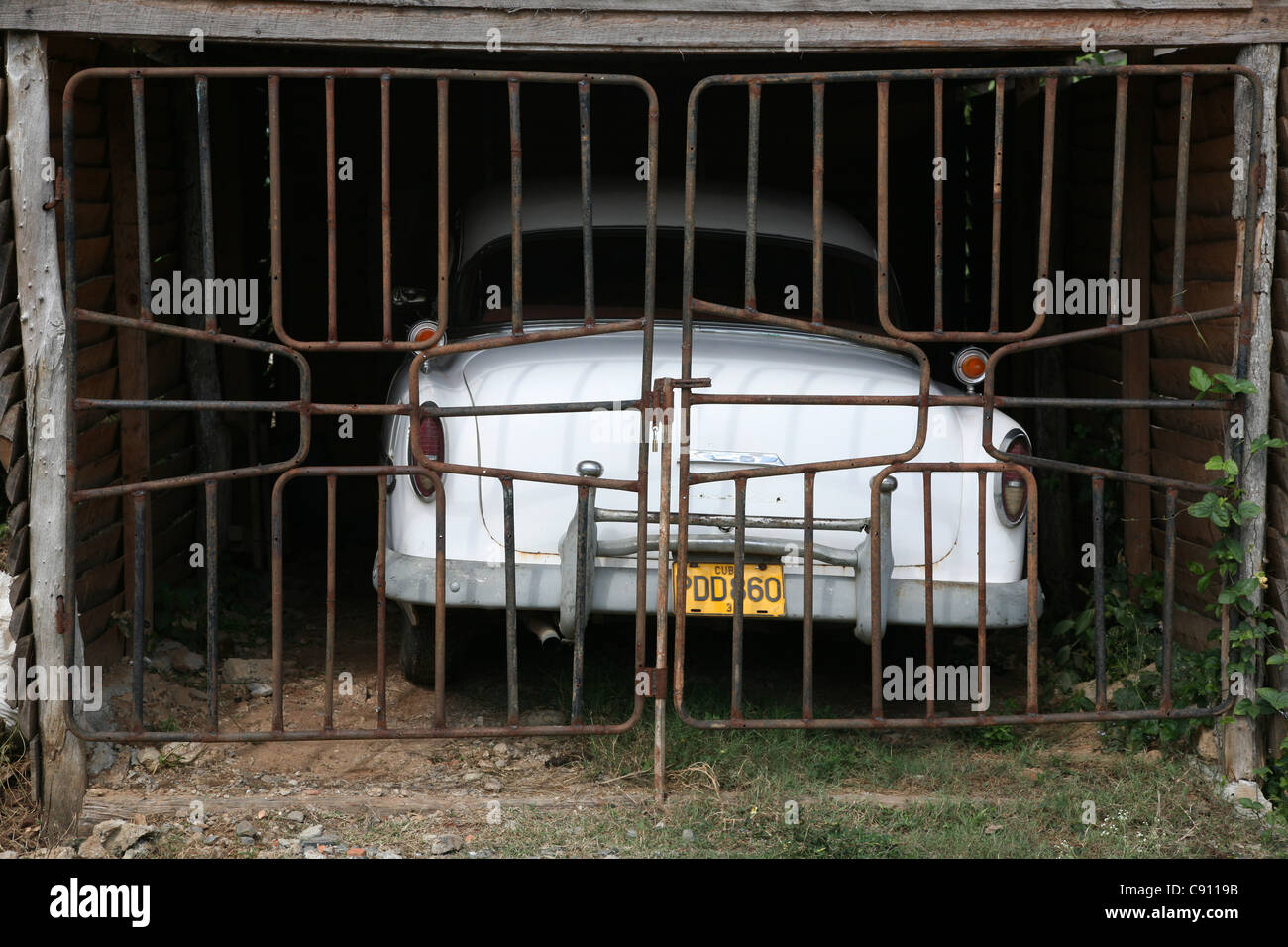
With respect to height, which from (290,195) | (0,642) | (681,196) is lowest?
(0,642)

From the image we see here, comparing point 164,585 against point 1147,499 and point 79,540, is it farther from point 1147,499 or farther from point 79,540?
point 1147,499

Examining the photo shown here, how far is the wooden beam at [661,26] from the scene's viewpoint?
4035 millimetres

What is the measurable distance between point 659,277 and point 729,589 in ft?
5.60

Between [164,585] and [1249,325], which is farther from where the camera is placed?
[164,585]

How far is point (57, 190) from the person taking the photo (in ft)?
13.3

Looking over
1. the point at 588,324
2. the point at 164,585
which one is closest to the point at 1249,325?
the point at 588,324

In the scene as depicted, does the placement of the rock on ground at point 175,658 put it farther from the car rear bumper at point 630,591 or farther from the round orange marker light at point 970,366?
the round orange marker light at point 970,366

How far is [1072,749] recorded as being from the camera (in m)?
4.96

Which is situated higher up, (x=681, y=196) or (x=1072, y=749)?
(x=681, y=196)

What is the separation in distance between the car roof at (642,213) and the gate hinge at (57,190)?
71.2 inches

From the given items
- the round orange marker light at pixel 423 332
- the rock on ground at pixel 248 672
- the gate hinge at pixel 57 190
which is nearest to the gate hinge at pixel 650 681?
the round orange marker light at pixel 423 332

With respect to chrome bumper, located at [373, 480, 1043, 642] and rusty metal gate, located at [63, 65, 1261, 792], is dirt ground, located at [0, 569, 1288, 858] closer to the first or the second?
rusty metal gate, located at [63, 65, 1261, 792]

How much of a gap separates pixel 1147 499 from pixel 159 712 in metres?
4.18

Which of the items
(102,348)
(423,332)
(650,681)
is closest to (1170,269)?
(650,681)
